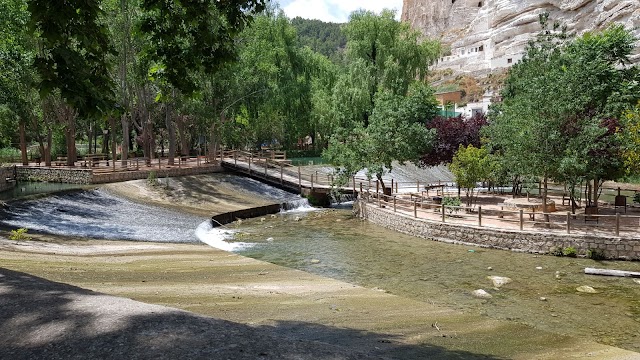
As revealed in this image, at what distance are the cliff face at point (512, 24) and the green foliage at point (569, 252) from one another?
188 feet

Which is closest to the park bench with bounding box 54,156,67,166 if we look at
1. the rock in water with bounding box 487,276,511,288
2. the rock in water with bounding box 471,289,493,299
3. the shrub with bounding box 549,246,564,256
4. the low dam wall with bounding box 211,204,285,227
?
the low dam wall with bounding box 211,204,285,227

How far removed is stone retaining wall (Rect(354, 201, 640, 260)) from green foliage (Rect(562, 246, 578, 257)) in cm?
12

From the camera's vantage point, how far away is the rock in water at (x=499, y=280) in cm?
1398

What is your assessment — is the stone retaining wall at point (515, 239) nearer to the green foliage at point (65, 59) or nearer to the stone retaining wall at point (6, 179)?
the green foliage at point (65, 59)

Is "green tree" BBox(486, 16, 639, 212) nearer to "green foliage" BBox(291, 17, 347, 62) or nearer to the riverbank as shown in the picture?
the riverbank

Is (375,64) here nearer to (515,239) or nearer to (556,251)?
(515,239)

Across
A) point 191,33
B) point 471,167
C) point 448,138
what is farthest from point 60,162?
point 191,33

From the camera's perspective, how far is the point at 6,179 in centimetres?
2905

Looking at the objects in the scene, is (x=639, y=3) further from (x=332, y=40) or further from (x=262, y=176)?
(x=332, y=40)

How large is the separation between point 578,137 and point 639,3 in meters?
70.8

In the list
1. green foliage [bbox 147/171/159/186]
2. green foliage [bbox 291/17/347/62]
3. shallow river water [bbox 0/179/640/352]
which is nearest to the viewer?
shallow river water [bbox 0/179/640/352]

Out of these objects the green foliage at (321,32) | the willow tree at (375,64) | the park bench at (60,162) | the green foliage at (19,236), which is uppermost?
the green foliage at (321,32)

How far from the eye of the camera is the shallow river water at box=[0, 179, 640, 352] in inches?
460

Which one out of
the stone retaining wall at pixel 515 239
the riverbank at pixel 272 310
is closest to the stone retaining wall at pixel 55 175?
the riverbank at pixel 272 310
